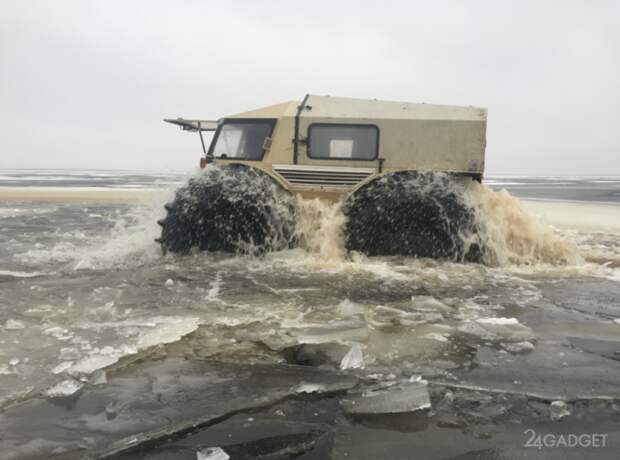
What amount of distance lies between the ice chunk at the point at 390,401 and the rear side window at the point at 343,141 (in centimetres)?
504

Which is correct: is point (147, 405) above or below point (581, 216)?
below

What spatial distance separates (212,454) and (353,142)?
584 centimetres

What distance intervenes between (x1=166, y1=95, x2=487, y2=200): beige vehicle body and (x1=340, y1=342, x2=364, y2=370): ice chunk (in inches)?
160

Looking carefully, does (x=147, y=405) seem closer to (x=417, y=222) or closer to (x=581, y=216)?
(x=417, y=222)

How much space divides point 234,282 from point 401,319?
82.1 inches

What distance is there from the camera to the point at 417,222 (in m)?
6.85

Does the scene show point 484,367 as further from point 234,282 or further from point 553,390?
point 234,282

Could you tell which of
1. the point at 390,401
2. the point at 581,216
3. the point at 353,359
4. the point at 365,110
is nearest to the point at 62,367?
the point at 353,359

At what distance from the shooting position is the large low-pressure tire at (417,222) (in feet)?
22.4

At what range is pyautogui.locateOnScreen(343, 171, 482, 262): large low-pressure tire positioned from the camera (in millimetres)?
6820

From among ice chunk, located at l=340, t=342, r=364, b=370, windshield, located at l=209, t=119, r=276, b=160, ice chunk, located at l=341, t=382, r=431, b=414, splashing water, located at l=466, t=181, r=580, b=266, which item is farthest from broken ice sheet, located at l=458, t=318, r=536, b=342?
windshield, located at l=209, t=119, r=276, b=160

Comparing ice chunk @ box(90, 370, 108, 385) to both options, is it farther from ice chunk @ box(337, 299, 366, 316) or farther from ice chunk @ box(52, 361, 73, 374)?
ice chunk @ box(337, 299, 366, 316)

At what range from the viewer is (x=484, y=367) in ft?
11.0

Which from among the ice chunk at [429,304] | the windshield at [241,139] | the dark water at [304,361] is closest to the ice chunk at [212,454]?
the dark water at [304,361]
